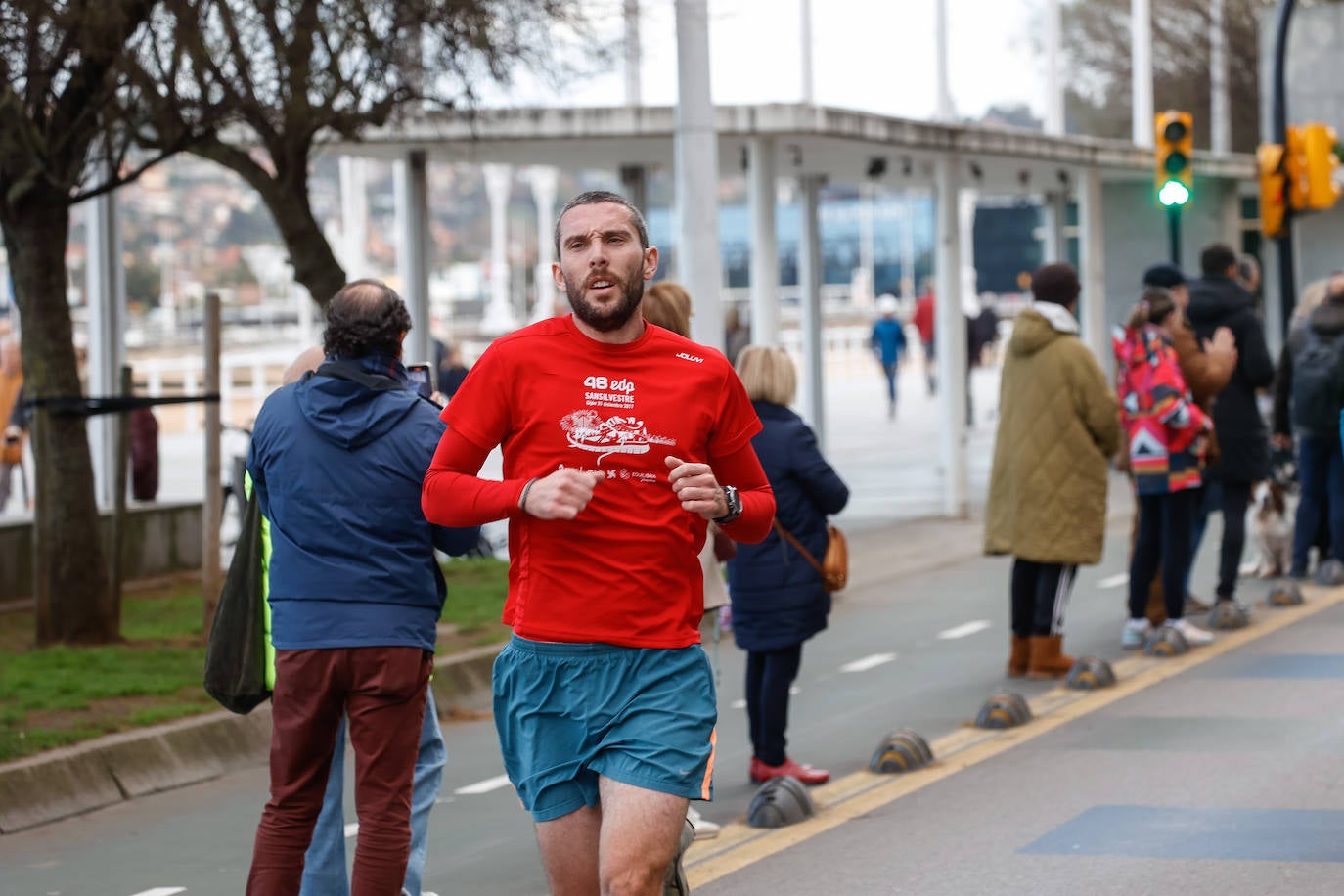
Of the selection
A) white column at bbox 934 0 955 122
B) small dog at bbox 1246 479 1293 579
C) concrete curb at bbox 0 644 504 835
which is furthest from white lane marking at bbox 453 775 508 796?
white column at bbox 934 0 955 122

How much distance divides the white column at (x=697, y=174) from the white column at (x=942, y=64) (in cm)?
708

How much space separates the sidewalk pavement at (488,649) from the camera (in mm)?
7781

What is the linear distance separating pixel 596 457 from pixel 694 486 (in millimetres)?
234

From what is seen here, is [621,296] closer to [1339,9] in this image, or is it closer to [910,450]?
[910,450]

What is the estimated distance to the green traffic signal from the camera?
15109mm

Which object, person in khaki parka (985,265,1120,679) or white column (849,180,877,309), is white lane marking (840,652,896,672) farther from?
white column (849,180,877,309)

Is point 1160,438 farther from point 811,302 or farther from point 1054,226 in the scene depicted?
point 1054,226

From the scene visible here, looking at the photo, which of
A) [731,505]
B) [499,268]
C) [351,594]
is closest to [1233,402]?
[351,594]

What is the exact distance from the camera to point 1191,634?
11047 millimetres

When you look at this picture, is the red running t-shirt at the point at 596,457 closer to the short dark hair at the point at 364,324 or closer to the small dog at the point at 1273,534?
the short dark hair at the point at 364,324

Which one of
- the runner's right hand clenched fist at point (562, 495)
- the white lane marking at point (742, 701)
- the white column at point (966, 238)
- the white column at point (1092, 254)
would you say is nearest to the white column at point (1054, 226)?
the white column at point (1092, 254)

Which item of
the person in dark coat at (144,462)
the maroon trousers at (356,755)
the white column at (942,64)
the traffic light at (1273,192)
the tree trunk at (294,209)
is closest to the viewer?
the maroon trousers at (356,755)

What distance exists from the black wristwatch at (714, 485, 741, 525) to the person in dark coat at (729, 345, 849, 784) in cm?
308

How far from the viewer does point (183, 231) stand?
128250 millimetres
